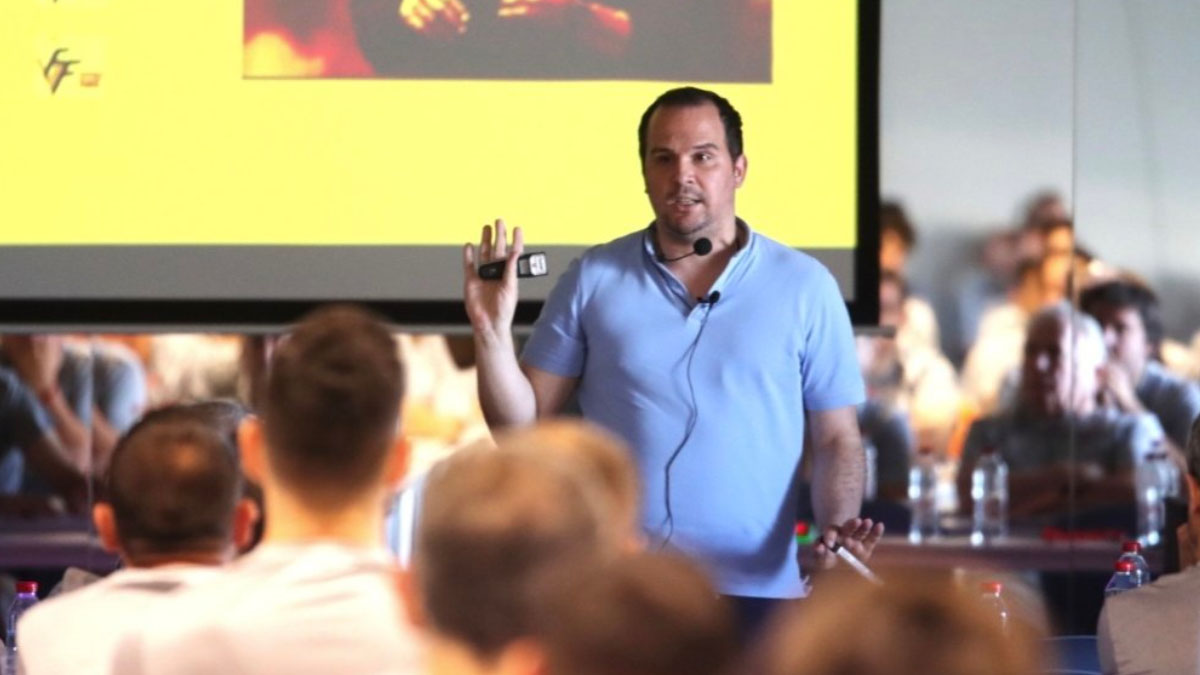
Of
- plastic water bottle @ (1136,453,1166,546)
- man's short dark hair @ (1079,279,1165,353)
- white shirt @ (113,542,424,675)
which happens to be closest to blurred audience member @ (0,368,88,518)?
man's short dark hair @ (1079,279,1165,353)

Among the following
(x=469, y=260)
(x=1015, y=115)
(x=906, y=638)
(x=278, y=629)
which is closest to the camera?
(x=906, y=638)

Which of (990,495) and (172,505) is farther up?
(172,505)

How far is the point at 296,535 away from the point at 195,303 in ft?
10.7

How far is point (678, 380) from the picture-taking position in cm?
348

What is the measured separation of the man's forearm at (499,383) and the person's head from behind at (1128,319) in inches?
126

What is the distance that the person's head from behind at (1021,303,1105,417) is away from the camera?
6176 millimetres

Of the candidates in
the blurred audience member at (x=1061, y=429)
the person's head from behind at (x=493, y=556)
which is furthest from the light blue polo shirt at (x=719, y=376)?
the blurred audience member at (x=1061, y=429)

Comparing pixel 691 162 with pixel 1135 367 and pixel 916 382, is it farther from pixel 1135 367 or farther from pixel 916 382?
pixel 1135 367

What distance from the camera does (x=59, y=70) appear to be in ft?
16.9

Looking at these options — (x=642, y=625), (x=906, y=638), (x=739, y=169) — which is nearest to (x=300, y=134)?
(x=739, y=169)

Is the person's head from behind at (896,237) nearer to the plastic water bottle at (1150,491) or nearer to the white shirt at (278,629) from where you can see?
the plastic water bottle at (1150,491)

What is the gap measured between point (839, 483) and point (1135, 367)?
298 centimetres

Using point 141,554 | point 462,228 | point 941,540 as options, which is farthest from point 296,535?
point 941,540

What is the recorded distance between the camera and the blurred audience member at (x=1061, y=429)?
618 centimetres
